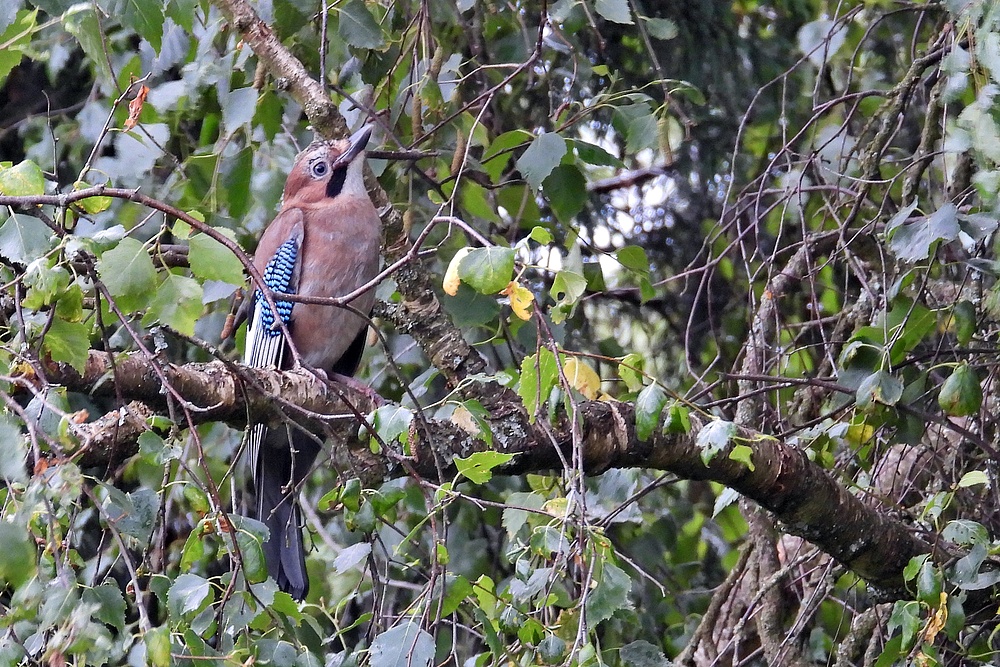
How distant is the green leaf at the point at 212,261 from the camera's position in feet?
5.29

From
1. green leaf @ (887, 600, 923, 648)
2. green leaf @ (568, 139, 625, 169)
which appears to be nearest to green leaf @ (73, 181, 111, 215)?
green leaf @ (568, 139, 625, 169)

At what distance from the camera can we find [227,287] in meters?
2.83

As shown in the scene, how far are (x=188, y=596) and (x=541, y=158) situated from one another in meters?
1.29

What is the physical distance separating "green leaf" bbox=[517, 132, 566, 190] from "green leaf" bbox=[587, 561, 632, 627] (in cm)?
106

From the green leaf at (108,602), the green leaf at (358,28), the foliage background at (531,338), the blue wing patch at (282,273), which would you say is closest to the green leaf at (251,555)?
the foliage background at (531,338)

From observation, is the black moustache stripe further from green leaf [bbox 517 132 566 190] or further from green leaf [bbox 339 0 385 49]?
green leaf [bbox 517 132 566 190]

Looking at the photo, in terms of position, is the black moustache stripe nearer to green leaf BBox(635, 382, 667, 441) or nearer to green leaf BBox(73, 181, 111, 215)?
green leaf BBox(73, 181, 111, 215)

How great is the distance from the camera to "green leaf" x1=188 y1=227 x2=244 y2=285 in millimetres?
1613

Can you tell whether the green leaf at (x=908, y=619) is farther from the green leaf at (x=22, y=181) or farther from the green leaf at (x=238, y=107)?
the green leaf at (x=238, y=107)

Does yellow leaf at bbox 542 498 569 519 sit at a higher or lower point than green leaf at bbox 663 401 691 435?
lower

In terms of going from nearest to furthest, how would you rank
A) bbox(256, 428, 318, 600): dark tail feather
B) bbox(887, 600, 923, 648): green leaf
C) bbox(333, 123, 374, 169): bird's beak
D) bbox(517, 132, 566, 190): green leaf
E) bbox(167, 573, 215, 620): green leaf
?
bbox(167, 573, 215, 620): green leaf → bbox(887, 600, 923, 648): green leaf → bbox(517, 132, 566, 190): green leaf → bbox(256, 428, 318, 600): dark tail feather → bbox(333, 123, 374, 169): bird's beak

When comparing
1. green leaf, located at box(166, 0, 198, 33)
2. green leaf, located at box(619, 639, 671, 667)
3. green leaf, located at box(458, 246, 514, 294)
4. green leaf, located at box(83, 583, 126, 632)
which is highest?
green leaf, located at box(166, 0, 198, 33)

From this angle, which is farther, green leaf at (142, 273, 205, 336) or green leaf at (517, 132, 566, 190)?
green leaf at (517, 132, 566, 190)

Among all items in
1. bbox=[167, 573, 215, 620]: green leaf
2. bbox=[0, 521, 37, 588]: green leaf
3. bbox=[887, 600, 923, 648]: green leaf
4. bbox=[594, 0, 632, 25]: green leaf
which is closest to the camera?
bbox=[0, 521, 37, 588]: green leaf
